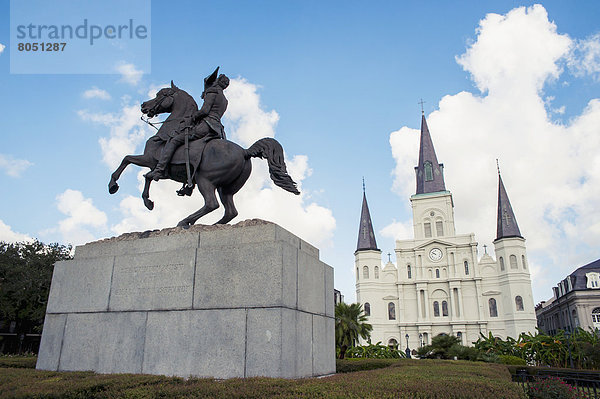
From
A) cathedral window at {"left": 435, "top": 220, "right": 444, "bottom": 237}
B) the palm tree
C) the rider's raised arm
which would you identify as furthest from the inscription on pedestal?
cathedral window at {"left": 435, "top": 220, "right": 444, "bottom": 237}

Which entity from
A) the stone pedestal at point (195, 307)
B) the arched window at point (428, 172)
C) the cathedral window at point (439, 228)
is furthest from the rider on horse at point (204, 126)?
the arched window at point (428, 172)

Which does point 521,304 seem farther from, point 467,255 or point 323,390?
point 323,390

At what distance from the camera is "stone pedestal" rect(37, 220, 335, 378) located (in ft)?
17.7

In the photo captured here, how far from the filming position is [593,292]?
54.1m

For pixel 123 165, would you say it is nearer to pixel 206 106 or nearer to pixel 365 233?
pixel 206 106

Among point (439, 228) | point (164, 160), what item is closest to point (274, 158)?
point (164, 160)

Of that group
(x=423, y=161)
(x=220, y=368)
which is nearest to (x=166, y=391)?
(x=220, y=368)

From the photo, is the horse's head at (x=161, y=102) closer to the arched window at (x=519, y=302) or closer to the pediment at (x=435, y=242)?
the arched window at (x=519, y=302)

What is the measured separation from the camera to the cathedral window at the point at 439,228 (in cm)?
6838

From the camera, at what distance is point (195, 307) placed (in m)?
5.82

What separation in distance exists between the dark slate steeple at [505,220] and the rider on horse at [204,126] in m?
62.7

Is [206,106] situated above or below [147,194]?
above

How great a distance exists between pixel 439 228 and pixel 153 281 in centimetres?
6717

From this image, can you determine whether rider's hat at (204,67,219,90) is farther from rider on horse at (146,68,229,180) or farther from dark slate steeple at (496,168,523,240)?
dark slate steeple at (496,168,523,240)
